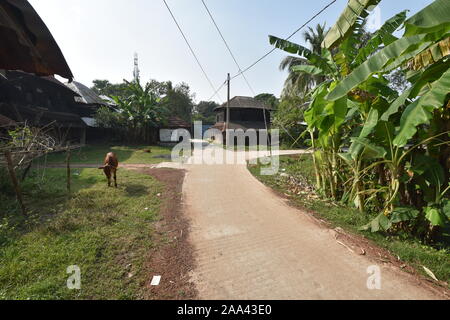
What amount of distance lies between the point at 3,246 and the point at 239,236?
3974 millimetres

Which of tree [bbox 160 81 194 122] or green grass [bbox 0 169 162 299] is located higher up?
tree [bbox 160 81 194 122]

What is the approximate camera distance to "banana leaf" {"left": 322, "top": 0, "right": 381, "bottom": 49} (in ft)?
13.8

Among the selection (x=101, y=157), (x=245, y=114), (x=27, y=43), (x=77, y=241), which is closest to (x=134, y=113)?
(x=101, y=157)

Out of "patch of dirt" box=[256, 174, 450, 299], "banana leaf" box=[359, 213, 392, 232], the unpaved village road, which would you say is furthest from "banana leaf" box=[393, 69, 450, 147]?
the unpaved village road

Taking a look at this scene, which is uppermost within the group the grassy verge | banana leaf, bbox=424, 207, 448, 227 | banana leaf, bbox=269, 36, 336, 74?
banana leaf, bbox=269, 36, 336, 74

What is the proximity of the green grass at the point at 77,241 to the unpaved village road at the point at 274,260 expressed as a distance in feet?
3.22

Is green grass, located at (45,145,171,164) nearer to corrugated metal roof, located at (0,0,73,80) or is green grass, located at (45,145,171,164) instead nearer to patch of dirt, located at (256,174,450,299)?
corrugated metal roof, located at (0,0,73,80)

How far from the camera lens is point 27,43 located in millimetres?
2217

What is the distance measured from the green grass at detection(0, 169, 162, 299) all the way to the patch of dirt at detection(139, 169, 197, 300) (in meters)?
0.15

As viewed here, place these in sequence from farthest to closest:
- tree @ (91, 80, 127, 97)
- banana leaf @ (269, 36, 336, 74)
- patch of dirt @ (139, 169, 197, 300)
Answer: tree @ (91, 80, 127, 97) < banana leaf @ (269, 36, 336, 74) < patch of dirt @ (139, 169, 197, 300)

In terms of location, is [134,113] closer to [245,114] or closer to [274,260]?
[245,114]

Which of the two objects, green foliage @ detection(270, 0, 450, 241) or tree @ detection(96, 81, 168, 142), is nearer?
green foliage @ detection(270, 0, 450, 241)

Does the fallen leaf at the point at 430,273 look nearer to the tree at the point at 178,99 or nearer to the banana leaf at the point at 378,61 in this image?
the banana leaf at the point at 378,61

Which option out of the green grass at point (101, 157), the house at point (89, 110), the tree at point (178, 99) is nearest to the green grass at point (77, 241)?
the green grass at point (101, 157)
